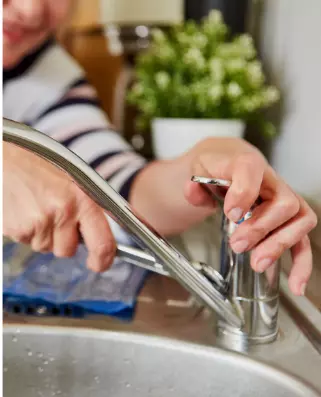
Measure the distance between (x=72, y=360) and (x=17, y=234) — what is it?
14 centimetres

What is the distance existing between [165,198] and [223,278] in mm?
194

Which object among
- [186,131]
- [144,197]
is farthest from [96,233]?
[186,131]

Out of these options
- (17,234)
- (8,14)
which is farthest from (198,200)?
(8,14)

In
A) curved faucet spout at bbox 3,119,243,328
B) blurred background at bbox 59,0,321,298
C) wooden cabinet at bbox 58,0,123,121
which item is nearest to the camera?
curved faucet spout at bbox 3,119,243,328

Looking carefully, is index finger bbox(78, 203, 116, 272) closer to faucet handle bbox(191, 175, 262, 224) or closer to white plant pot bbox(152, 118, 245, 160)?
faucet handle bbox(191, 175, 262, 224)

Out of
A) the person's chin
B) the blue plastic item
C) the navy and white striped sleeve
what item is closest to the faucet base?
the blue plastic item

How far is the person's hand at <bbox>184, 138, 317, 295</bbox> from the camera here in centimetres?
41

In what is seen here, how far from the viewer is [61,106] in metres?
0.88

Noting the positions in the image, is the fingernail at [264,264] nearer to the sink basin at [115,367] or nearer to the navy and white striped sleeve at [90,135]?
the sink basin at [115,367]

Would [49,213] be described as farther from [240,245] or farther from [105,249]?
[240,245]

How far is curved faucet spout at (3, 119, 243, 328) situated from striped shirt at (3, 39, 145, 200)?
34cm

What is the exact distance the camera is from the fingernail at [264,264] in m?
0.45

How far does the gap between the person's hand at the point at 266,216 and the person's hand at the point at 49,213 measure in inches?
4.3

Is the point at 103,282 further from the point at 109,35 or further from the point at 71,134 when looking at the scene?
the point at 109,35
